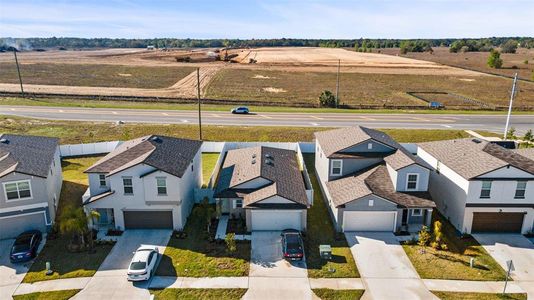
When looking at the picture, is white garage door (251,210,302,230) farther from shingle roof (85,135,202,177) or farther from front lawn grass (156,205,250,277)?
shingle roof (85,135,202,177)

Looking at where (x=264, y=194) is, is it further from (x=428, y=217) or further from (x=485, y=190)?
(x=485, y=190)

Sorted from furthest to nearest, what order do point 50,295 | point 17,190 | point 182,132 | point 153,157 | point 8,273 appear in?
point 182,132 < point 153,157 < point 17,190 < point 8,273 < point 50,295

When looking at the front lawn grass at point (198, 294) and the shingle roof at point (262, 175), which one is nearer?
the front lawn grass at point (198, 294)

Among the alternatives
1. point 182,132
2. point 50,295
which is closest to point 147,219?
point 50,295

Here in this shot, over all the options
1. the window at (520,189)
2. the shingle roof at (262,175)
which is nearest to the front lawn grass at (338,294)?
the shingle roof at (262,175)

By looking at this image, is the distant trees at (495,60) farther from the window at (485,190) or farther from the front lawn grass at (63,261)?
the front lawn grass at (63,261)

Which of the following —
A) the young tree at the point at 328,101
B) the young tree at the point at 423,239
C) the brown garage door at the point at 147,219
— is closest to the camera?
the young tree at the point at 423,239
